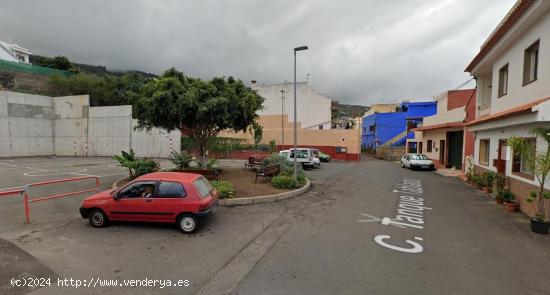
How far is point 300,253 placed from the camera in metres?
5.21

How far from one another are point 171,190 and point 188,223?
36.0 inches

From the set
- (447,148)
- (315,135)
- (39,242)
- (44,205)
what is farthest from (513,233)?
(315,135)

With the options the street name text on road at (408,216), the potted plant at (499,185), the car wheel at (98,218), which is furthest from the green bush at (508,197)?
the car wheel at (98,218)

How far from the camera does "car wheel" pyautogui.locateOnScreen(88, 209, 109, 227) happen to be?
6.54m

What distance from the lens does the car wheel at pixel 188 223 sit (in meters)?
6.19

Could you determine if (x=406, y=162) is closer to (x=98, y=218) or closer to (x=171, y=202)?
(x=171, y=202)

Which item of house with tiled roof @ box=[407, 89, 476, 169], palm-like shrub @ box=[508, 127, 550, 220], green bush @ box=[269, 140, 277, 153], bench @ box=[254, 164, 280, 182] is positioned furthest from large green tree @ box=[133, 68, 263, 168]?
green bush @ box=[269, 140, 277, 153]

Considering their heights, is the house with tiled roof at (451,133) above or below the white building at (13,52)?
below

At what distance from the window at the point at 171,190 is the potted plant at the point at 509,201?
34.4ft

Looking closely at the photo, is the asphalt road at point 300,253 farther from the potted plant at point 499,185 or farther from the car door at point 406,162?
the car door at point 406,162

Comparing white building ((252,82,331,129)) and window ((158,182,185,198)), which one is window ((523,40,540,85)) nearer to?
window ((158,182,185,198))

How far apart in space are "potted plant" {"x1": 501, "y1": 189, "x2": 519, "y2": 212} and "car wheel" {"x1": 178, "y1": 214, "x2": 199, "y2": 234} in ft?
33.2

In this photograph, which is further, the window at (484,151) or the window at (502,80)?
the window at (484,151)

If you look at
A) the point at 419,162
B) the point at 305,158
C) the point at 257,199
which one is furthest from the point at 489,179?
the point at 305,158
